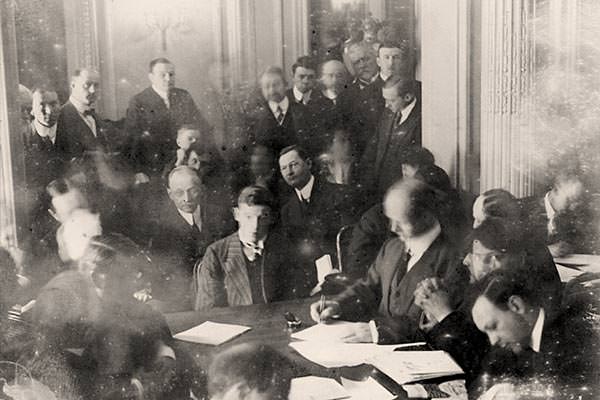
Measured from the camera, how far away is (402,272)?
3789mm

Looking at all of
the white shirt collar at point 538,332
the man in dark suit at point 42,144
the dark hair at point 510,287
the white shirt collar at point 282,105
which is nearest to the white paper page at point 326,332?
the dark hair at point 510,287

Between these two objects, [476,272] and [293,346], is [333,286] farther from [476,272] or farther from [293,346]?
[476,272]

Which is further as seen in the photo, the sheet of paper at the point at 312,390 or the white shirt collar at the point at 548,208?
the white shirt collar at the point at 548,208

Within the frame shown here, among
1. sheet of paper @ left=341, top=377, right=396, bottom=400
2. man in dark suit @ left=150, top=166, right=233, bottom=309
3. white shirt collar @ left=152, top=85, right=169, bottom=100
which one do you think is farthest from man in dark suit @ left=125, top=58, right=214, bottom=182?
sheet of paper @ left=341, top=377, right=396, bottom=400

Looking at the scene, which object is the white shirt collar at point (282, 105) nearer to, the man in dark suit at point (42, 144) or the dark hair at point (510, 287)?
the man in dark suit at point (42, 144)

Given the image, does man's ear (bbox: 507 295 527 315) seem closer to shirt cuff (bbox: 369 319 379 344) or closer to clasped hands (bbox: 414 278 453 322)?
clasped hands (bbox: 414 278 453 322)

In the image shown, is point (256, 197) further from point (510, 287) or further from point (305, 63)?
point (510, 287)

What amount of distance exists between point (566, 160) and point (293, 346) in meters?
1.59

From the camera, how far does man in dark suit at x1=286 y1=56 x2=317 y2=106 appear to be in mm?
3617

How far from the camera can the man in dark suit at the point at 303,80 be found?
362cm

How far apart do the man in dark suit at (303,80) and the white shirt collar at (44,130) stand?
1.05 metres

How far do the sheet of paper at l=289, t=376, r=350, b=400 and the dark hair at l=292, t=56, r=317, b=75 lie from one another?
56.1 inches

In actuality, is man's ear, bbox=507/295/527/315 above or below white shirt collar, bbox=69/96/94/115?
below

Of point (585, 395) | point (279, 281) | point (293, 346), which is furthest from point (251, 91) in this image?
point (585, 395)
